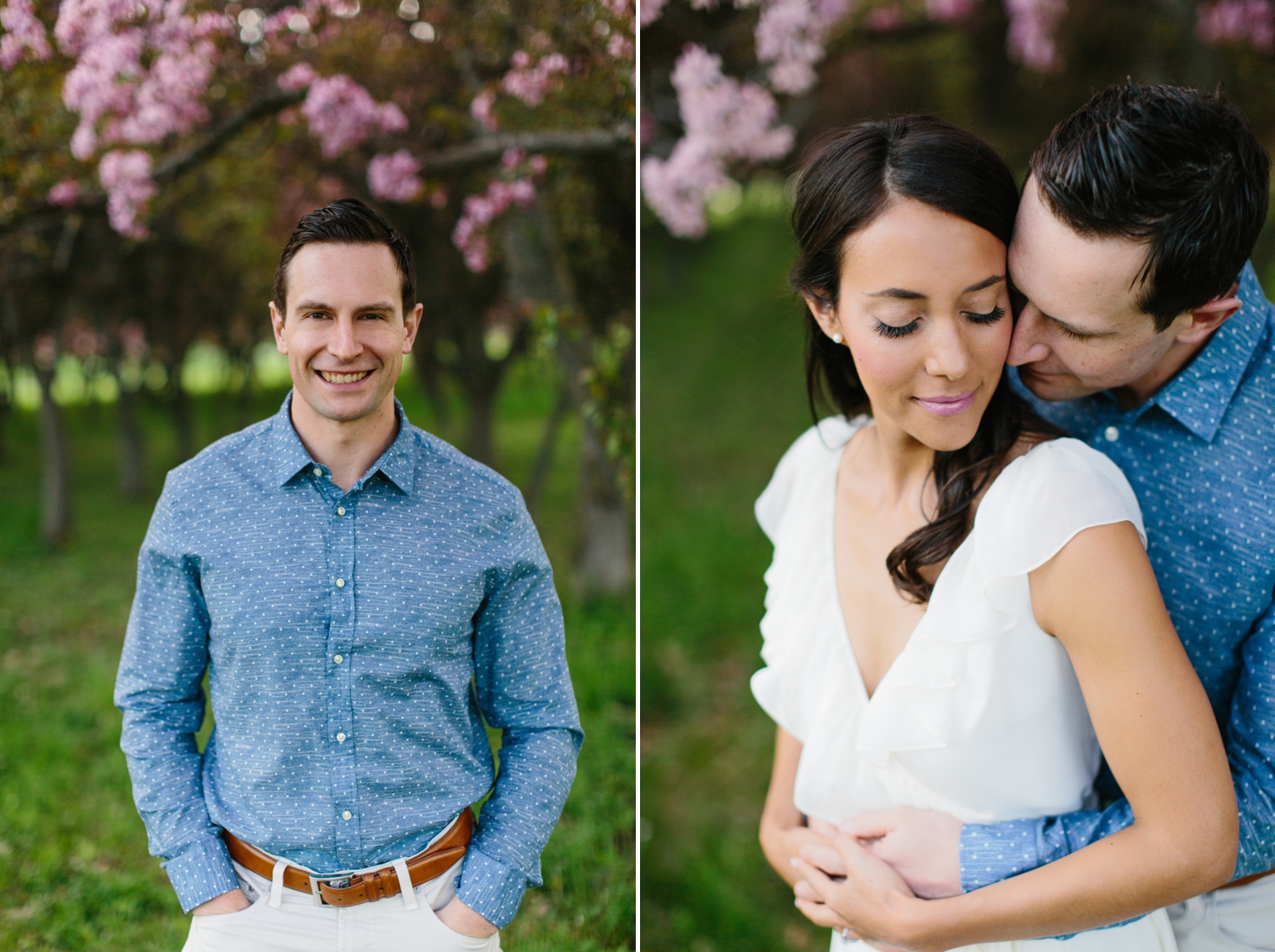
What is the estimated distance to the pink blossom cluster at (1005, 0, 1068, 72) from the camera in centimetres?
515

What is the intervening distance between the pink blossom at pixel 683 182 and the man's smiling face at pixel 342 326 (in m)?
1.78

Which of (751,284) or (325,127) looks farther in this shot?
(751,284)

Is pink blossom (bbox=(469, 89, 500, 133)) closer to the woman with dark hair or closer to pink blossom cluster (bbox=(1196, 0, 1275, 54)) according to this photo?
the woman with dark hair

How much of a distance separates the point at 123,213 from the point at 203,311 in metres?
1.84

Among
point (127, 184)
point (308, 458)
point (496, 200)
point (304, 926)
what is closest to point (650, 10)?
point (496, 200)

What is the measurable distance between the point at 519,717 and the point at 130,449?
3.78 metres

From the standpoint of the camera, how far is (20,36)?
7.20 ft

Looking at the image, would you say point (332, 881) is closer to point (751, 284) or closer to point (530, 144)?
point (530, 144)

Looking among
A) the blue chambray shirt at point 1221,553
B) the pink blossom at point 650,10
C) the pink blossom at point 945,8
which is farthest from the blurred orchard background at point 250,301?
the pink blossom at point 945,8

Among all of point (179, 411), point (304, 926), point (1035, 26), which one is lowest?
point (304, 926)

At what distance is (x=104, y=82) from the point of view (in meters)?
2.36

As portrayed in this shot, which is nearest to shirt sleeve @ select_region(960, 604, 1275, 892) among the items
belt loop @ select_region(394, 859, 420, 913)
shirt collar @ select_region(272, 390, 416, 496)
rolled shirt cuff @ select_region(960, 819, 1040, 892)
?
rolled shirt cuff @ select_region(960, 819, 1040, 892)

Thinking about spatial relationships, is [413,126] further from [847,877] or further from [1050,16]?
[1050,16]

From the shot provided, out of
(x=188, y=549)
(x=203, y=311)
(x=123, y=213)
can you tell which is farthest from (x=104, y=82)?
(x=203, y=311)
